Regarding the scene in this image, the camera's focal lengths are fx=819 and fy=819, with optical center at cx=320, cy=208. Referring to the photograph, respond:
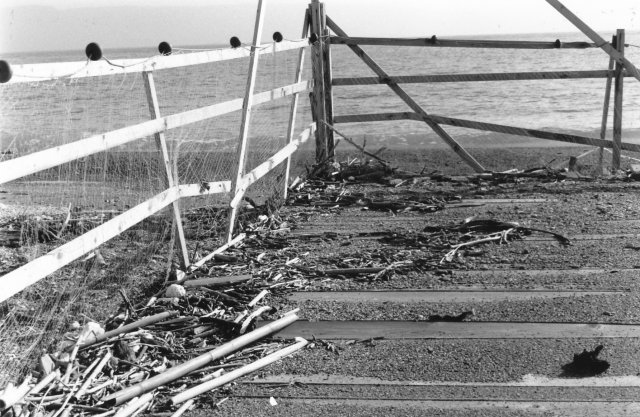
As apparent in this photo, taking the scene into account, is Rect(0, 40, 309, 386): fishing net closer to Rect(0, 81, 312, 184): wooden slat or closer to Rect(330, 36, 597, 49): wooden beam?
Rect(0, 81, 312, 184): wooden slat

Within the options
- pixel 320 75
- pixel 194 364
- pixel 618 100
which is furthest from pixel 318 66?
pixel 194 364

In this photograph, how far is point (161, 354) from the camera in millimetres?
4148

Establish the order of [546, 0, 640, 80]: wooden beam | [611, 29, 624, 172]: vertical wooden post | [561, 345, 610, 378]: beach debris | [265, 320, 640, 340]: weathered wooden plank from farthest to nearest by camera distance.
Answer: [611, 29, 624, 172]: vertical wooden post
[546, 0, 640, 80]: wooden beam
[265, 320, 640, 340]: weathered wooden plank
[561, 345, 610, 378]: beach debris

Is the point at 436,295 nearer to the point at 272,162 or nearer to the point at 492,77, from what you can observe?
the point at 272,162

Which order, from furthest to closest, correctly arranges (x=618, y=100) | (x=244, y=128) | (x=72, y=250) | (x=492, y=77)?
(x=492, y=77) < (x=618, y=100) < (x=244, y=128) < (x=72, y=250)

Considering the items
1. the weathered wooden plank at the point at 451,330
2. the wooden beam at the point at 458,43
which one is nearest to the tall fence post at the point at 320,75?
the wooden beam at the point at 458,43

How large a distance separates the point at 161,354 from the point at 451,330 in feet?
5.14

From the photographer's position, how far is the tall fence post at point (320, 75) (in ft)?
30.7

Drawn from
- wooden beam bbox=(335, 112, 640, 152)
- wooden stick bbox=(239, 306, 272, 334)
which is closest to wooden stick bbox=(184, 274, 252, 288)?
wooden stick bbox=(239, 306, 272, 334)

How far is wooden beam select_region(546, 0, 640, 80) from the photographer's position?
870 cm

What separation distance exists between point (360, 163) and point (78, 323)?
18.3ft

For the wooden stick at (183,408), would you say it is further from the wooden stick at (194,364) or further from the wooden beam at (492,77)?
the wooden beam at (492,77)

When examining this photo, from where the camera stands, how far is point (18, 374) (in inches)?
145

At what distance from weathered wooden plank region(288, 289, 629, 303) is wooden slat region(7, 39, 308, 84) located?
5.50 feet
